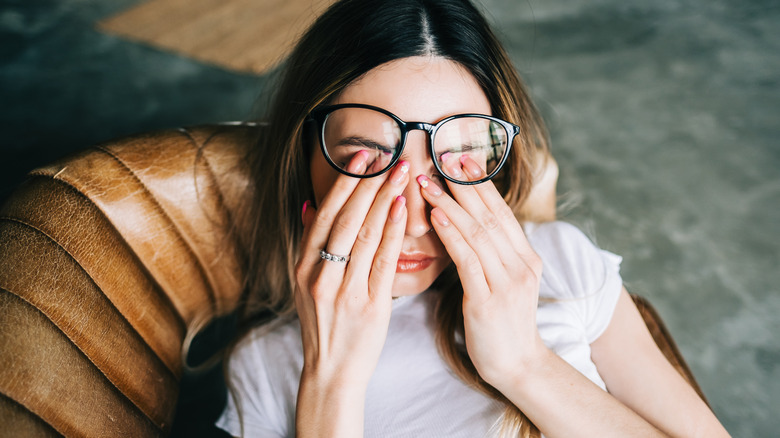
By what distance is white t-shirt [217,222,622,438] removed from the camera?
119 centimetres

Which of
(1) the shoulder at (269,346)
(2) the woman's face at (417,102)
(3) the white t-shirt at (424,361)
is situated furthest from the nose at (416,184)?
(1) the shoulder at (269,346)

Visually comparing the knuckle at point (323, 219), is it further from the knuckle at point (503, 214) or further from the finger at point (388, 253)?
the knuckle at point (503, 214)

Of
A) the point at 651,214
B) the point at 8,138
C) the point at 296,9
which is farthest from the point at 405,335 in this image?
the point at 296,9

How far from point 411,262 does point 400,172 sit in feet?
0.76

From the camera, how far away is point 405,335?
1.32 meters

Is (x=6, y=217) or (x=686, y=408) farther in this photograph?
(x=686, y=408)

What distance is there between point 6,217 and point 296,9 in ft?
12.4

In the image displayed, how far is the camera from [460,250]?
3.44 feet

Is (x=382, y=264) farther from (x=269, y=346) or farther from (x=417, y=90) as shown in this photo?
(x=269, y=346)

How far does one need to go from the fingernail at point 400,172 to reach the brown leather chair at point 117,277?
0.53 m

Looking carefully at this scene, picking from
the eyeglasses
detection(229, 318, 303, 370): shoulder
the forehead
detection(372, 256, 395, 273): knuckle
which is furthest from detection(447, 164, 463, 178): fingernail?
detection(229, 318, 303, 370): shoulder

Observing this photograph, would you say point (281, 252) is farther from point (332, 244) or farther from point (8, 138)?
point (8, 138)

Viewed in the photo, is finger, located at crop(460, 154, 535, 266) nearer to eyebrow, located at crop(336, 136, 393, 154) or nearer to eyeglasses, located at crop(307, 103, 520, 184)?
eyeglasses, located at crop(307, 103, 520, 184)

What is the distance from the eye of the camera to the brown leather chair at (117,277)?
90cm
